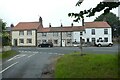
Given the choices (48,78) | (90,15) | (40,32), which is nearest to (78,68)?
(48,78)

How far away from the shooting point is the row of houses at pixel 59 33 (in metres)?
89.6

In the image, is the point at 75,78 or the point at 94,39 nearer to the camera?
the point at 75,78

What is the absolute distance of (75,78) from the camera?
20016 millimetres

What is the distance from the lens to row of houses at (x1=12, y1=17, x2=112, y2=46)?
89562 mm

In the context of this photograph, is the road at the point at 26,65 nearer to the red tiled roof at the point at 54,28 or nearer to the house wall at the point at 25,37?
the red tiled roof at the point at 54,28

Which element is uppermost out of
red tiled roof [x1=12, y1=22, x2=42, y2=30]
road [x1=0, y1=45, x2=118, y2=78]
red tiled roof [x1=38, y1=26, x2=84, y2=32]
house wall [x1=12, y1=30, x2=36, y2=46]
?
red tiled roof [x1=12, y1=22, x2=42, y2=30]

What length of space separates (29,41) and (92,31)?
63.8 ft

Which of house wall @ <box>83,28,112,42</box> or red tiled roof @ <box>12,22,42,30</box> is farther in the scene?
red tiled roof @ <box>12,22,42,30</box>

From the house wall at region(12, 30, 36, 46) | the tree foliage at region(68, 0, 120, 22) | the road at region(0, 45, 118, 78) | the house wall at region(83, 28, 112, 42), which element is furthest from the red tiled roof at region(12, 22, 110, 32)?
the tree foliage at region(68, 0, 120, 22)

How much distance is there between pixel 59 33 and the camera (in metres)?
93.5

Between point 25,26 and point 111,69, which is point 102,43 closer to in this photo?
point 25,26

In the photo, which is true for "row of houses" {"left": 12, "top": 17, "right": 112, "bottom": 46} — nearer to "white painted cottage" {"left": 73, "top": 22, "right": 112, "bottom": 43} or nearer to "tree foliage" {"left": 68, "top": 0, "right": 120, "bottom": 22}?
"white painted cottage" {"left": 73, "top": 22, "right": 112, "bottom": 43}

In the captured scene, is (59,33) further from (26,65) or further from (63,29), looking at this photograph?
(26,65)

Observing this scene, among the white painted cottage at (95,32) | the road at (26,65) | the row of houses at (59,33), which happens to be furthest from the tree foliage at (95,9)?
the white painted cottage at (95,32)
